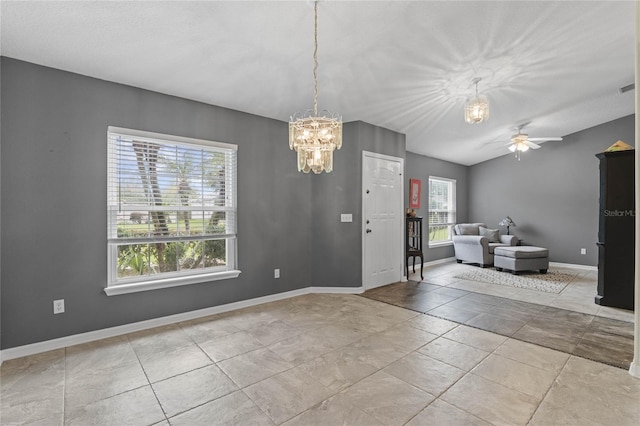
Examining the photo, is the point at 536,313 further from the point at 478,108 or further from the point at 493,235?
the point at 493,235

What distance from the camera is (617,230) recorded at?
12.5ft

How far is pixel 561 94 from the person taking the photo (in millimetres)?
4465

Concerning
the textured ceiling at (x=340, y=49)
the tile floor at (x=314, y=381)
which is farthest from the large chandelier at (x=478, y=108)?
the tile floor at (x=314, y=381)

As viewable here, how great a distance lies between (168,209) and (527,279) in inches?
234

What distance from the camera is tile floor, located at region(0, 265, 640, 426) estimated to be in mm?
1804

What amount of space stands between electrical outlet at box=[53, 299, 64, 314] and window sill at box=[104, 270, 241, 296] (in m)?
0.33

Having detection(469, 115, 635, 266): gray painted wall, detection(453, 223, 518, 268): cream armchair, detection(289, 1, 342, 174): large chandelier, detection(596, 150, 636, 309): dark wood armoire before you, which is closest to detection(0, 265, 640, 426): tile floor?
detection(289, 1, 342, 174): large chandelier

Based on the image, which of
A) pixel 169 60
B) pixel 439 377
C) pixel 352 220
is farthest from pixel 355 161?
pixel 439 377

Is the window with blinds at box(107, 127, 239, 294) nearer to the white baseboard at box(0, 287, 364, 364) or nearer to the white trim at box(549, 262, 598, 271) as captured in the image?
the white baseboard at box(0, 287, 364, 364)

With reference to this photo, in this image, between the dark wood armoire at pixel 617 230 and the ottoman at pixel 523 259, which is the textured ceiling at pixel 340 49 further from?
the ottoman at pixel 523 259

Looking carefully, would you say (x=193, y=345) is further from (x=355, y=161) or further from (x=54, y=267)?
(x=355, y=161)

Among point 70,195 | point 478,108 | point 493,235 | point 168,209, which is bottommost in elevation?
point 493,235

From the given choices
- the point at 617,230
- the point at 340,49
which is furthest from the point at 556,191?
the point at 340,49

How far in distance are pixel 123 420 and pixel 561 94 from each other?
6.22 metres
